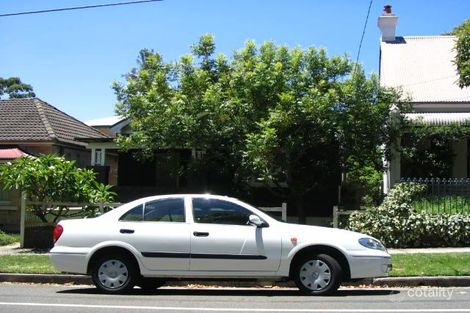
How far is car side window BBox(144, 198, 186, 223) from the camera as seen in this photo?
891 centimetres

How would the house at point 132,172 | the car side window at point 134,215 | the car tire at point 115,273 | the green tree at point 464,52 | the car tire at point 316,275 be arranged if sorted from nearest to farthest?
the car tire at point 316,275
the car tire at point 115,273
the car side window at point 134,215
the green tree at point 464,52
the house at point 132,172

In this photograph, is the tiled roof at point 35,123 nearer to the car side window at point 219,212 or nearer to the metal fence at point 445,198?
the metal fence at point 445,198

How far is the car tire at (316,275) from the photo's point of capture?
851 cm

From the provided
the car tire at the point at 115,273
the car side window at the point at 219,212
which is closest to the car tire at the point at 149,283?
the car tire at the point at 115,273

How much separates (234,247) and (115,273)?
1.82 metres

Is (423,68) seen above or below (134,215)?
above

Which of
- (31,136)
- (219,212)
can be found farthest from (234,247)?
(31,136)

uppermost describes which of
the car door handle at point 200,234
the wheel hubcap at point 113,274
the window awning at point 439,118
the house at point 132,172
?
the window awning at point 439,118

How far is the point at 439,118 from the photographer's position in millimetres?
18219

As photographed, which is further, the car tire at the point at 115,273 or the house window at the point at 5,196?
the house window at the point at 5,196

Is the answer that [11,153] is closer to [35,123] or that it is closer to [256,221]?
[35,123]

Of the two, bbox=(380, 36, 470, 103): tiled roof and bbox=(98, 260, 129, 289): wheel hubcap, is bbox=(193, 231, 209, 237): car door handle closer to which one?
bbox=(98, 260, 129, 289): wheel hubcap

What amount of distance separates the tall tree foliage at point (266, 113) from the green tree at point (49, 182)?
244 cm

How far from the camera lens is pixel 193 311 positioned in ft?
24.4
